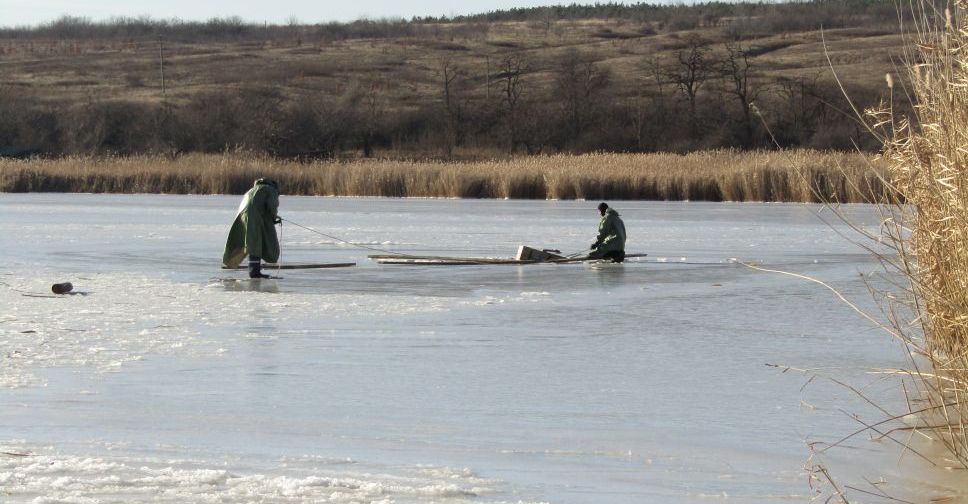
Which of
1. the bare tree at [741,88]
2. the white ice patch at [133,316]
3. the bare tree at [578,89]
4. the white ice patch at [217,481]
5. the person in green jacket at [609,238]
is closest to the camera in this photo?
the white ice patch at [217,481]

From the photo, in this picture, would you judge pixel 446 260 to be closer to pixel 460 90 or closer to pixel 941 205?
pixel 941 205

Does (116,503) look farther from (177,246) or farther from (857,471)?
(177,246)

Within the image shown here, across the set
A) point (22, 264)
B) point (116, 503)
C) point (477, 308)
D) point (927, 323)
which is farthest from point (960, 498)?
point (22, 264)

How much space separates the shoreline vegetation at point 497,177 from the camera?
30.4m

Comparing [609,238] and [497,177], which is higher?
[497,177]

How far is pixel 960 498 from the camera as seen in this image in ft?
18.9

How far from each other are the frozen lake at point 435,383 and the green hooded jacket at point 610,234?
0.34 m

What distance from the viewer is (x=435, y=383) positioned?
836cm

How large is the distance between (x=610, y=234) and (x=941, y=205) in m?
10.1

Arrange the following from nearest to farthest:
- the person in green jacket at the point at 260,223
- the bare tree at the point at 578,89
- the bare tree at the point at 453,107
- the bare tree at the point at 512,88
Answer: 1. the person in green jacket at the point at 260,223
2. the bare tree at the point at 512,88
3. the bare tree at the point at 453,107
4. the bare tree at the point at 578,89

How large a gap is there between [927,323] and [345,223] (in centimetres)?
1826

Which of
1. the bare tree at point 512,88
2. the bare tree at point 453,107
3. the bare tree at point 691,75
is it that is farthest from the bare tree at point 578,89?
the bare tree at point 453,107

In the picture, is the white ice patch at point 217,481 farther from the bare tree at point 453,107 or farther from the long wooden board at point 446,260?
the bare tree at point 453,107

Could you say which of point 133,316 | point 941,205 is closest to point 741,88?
point 133,316
